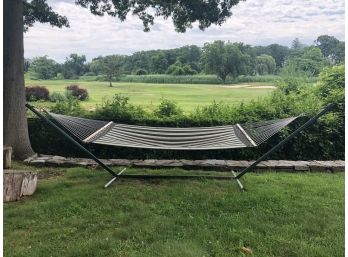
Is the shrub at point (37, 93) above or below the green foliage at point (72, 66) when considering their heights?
below

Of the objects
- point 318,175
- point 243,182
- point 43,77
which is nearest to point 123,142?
point 243,182

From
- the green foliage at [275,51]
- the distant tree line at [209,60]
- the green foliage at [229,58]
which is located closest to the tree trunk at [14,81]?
the distant tree line at [209,60]

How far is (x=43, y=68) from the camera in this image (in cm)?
1948

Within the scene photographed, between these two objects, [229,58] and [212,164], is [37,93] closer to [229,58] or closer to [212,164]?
[229,58]

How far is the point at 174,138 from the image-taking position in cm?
362

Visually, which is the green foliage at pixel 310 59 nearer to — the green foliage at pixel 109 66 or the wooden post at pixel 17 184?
the wooden post at pixel 17 184

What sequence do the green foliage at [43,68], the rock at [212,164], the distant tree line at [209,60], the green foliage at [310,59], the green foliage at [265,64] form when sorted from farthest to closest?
the green foliage at [43,68] < the distant tree line at [209,60] < the green foliage at [265,64] < the green foliage at [310,59] < the rock at [212,164]

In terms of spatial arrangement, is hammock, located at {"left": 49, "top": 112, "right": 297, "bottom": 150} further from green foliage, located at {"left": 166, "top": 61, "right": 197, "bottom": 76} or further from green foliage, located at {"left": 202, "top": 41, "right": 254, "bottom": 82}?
green foliage, located at {"left": 166, "top": 61, "right": 197, "bottom": 76}

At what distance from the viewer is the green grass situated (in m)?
2.24

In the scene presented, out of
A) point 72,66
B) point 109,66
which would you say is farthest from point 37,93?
point 109,66

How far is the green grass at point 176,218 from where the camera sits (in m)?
2.24

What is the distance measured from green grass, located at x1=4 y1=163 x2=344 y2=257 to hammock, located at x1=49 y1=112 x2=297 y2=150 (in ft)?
1.36

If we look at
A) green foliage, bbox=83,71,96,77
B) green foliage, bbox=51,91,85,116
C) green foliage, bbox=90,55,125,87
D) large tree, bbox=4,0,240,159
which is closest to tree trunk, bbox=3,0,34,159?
large tree, bbox=4,0,240,159

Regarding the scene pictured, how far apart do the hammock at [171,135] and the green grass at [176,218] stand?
42 centimetres
